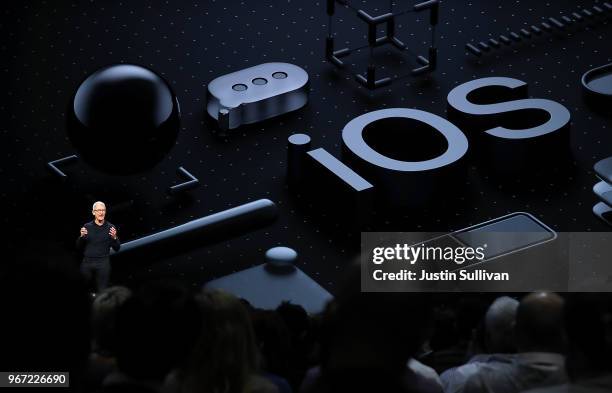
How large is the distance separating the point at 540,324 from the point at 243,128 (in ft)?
23.4

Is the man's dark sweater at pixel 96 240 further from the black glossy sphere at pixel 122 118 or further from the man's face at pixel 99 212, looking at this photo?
the black glossy sphere at pixel 122 118

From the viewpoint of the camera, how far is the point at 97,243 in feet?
35.5

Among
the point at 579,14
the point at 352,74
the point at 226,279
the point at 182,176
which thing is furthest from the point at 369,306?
the point at 579,14

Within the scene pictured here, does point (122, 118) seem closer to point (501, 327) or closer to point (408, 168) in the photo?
point (408, 168)

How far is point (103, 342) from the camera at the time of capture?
7.10m

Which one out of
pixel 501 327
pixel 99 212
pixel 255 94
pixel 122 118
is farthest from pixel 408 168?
pixel 501 327

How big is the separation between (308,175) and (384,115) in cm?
119

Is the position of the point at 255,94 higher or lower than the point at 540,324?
lower

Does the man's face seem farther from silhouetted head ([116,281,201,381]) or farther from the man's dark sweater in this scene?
silhouetted head ([116,281,201,381])

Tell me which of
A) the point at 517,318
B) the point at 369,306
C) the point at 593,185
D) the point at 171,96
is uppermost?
the point at 369,306

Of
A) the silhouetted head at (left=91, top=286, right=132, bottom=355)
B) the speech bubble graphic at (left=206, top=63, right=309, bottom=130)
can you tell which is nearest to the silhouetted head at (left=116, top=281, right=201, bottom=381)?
the silhouetted head at (left=91, top=286, right=132, bottom=355)

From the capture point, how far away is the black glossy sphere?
11.5 metres

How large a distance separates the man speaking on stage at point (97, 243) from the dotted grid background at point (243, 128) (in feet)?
1.41

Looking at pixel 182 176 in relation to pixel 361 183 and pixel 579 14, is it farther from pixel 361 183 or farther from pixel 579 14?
pixel 579 14
